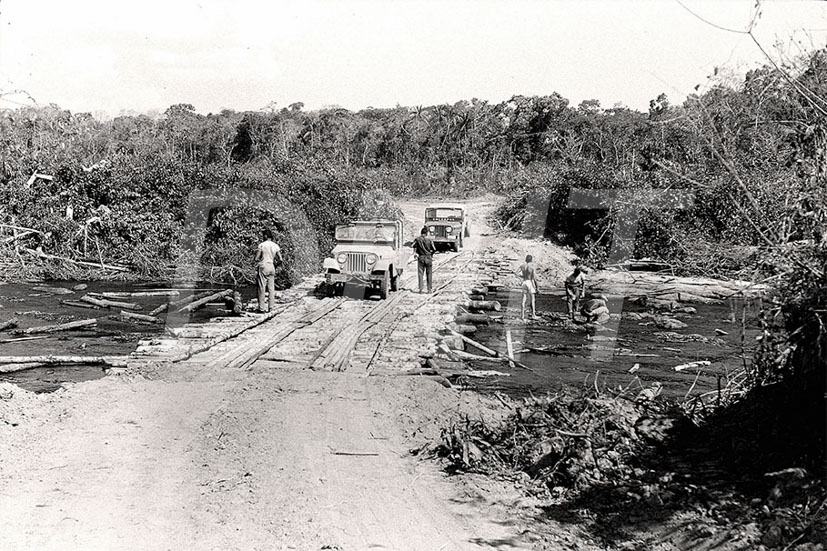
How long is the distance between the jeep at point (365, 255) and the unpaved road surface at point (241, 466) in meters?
6.66

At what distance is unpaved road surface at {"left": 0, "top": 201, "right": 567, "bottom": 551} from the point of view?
239 inches

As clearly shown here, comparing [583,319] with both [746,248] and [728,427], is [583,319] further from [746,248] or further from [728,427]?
[746,248]

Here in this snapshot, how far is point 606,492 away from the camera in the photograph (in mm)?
6797

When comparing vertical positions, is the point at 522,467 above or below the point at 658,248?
below

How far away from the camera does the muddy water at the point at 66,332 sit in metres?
11.9

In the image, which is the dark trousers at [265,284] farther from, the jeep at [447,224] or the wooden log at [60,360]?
the jeep at [447,224]

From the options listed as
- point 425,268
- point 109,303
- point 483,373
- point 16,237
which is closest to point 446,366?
point 483,373

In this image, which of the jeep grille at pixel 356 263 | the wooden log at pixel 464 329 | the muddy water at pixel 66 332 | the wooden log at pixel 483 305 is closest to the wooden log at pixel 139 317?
the muddy water at pixel 66 332

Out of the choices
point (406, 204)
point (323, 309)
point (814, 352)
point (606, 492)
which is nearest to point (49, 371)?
point (323, 309)

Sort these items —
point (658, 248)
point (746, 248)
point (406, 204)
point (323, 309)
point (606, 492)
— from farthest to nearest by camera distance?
1. point (406, 204)
2. point (658, 248)
3. point (323, 309)
4. point (606, 492)
5. point (746, 248)

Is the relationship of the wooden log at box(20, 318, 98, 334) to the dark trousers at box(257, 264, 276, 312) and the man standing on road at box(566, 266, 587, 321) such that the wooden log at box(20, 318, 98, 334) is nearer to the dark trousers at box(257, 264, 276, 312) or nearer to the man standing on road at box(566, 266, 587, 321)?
the dark trousers at box(257, 264, 276, 312)

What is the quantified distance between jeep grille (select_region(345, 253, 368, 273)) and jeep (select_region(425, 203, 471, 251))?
44.9 feet

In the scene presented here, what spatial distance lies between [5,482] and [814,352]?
24.8 ft

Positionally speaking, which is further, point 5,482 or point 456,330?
point 456,330
